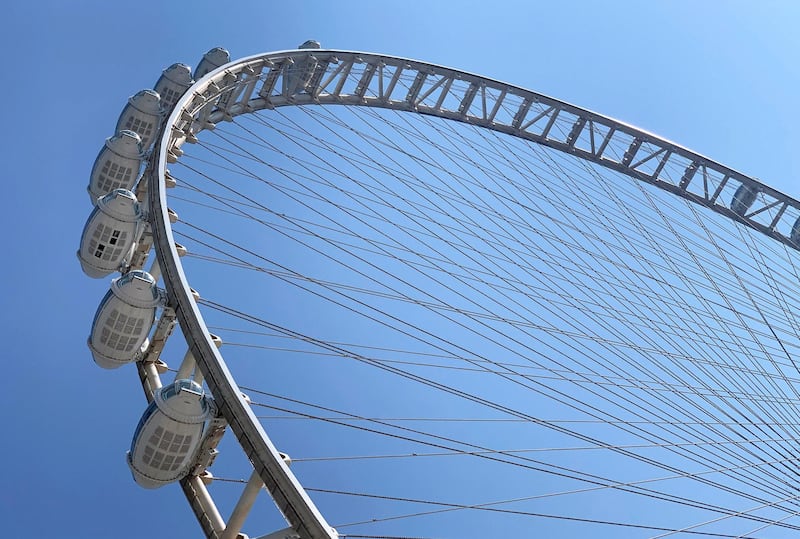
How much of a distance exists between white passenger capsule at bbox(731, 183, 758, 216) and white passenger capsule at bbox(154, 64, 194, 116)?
20332 millimetres

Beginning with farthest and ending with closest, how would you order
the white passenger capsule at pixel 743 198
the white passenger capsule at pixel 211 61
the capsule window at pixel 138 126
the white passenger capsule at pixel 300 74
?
the white passenger capsule at pixel 743 198 < the white passenger capsule at pixel 211 61 < the white passenger capsule at pixel 300 74 < the capsule window at pixel 138 126

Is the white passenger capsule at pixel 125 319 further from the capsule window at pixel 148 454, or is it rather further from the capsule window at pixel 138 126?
the capsule window at pixel 138 126

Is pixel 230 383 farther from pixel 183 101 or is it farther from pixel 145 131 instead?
pixel 145 131

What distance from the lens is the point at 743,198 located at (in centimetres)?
2828

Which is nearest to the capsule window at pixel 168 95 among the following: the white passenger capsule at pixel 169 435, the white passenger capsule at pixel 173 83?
the white passenger capsule at pixel 173 83

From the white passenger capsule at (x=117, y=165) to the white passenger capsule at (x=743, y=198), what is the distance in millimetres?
22775

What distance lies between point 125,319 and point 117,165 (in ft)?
17.0

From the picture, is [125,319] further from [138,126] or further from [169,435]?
[138,126]

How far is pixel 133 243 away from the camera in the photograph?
423 inches

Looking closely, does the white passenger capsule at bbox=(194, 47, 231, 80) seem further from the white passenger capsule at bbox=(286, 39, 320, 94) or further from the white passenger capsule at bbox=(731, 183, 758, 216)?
the white passenger capsule at bbox=(731, 183, 758, 216)

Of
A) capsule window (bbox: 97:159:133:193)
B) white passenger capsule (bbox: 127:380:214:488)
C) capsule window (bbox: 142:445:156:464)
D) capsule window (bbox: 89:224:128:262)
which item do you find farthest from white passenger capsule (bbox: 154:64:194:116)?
capsule window (bbox: 142:445:156:464)

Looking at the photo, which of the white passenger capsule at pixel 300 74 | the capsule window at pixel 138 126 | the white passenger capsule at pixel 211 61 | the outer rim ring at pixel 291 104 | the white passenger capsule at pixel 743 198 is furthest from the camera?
the white passenger capsule at pixel 743 198

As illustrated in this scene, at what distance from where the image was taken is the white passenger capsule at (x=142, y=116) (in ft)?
52.6

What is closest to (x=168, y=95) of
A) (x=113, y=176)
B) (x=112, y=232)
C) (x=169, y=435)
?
(x=113, y=176)
